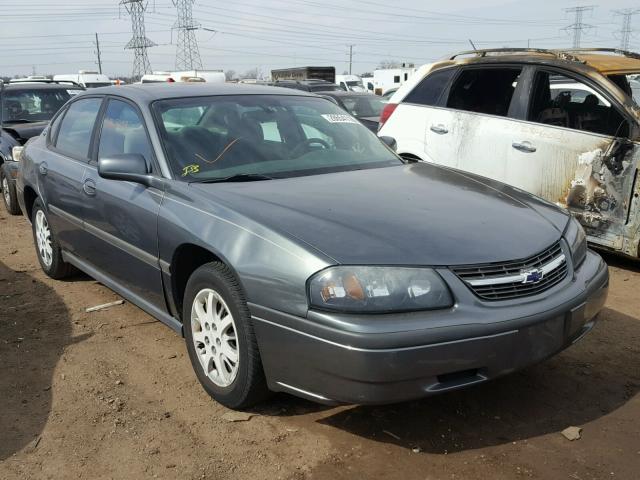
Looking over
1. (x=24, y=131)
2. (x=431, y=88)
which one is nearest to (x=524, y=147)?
(x=431, y=88)

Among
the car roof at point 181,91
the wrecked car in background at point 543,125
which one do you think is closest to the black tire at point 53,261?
the car roof at point 181,91

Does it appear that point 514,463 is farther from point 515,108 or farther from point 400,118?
point 400,118

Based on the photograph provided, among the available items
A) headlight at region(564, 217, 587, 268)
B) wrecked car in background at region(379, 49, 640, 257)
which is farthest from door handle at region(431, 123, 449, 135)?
headlight at region(564, 217, 587, 268)

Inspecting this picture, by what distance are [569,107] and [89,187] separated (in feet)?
14.2

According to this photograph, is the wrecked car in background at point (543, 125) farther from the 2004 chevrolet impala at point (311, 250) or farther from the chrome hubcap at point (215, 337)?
the chrome hubcap at point (215, 337)

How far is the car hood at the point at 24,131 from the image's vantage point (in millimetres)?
8297

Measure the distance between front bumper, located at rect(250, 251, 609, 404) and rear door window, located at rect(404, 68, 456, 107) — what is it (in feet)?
13.2

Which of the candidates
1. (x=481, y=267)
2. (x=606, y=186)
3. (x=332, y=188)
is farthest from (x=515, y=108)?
(x=481, y=267)

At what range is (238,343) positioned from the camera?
289cm

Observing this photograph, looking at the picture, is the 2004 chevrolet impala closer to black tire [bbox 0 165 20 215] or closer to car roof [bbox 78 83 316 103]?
car roof [bbox 78 83 316 103]

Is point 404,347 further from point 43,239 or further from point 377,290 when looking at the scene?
point 43,239

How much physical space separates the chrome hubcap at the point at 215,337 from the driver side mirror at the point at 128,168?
0.79 metres

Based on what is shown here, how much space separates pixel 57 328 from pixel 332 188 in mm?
2269

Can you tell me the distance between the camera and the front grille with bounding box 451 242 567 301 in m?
2.62
